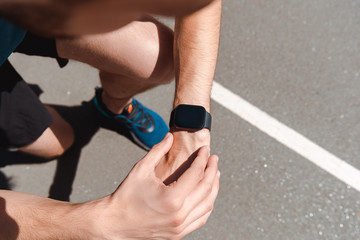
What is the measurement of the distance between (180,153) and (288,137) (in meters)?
1.23

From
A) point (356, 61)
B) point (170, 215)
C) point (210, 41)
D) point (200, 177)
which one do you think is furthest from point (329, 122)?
point (170, 215)

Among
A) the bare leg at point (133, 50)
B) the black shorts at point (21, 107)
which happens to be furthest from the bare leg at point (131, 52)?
the black shorts at point (21, 107)

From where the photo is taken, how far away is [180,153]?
141 centimetres

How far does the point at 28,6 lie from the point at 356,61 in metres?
2.66

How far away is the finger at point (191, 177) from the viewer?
45.3 inches

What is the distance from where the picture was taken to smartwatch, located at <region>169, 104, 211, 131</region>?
4.71 ft

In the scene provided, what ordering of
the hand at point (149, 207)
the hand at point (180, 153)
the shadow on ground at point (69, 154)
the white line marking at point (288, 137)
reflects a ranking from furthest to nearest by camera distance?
the shadow on ground at point (69, 154) < the white line marking at point (288, 137) < the hand at point (180, 153) < the hand at point (149, 207)

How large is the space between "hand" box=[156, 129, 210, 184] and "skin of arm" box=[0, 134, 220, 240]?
12 centimetres

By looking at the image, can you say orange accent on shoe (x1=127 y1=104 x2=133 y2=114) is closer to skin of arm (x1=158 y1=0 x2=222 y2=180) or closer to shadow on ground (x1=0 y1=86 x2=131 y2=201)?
shadow on ground (x1=0 y1=86 x2=131 y2=201)

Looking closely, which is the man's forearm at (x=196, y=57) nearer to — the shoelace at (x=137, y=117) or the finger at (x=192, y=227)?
the finger at (x=192, y=227)

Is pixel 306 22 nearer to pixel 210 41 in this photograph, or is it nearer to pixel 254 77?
pixel 254 77

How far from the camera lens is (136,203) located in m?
1.14

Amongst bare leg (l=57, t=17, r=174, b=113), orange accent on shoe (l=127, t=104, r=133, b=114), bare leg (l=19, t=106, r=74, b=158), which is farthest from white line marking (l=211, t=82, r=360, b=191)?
bare leg (l=19, t=106, r=74, b=158)

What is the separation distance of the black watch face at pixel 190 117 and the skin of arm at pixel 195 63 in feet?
0.12
